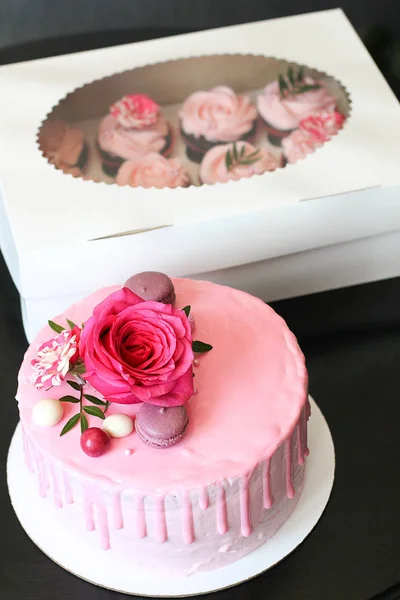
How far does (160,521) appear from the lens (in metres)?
0.83

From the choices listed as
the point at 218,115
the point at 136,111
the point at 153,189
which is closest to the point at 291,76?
the point at 218,115

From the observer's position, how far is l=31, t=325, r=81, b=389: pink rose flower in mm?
852

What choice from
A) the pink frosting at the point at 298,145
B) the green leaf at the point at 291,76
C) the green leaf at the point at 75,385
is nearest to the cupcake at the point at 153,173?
the pink frosting at the point at 298,145

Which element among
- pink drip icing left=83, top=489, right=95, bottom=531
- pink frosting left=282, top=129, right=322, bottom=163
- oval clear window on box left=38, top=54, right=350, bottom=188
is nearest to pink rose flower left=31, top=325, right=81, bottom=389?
pink drip icing left=83, top=489, right=95, bottom=531

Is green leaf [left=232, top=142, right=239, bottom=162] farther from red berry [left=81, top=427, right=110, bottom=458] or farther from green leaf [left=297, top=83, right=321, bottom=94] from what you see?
red berry [left=81, top=427, right=110, bottom=458]

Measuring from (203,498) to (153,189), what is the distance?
17.0 inches

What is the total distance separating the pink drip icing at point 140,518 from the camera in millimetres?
814

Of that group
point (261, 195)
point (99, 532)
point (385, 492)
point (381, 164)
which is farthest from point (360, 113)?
point (99, 532)

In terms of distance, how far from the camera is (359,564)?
0.91 m

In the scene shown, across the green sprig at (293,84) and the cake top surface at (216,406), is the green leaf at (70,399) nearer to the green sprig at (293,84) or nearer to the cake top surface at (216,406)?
the cake top surface at (216,406)

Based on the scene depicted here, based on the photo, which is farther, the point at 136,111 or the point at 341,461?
the point at 136,111

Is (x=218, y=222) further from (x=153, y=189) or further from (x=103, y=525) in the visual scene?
(x=103, y=525)

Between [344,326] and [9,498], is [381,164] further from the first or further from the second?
[9,498]

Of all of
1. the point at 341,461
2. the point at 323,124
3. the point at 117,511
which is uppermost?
the point at 323,124
